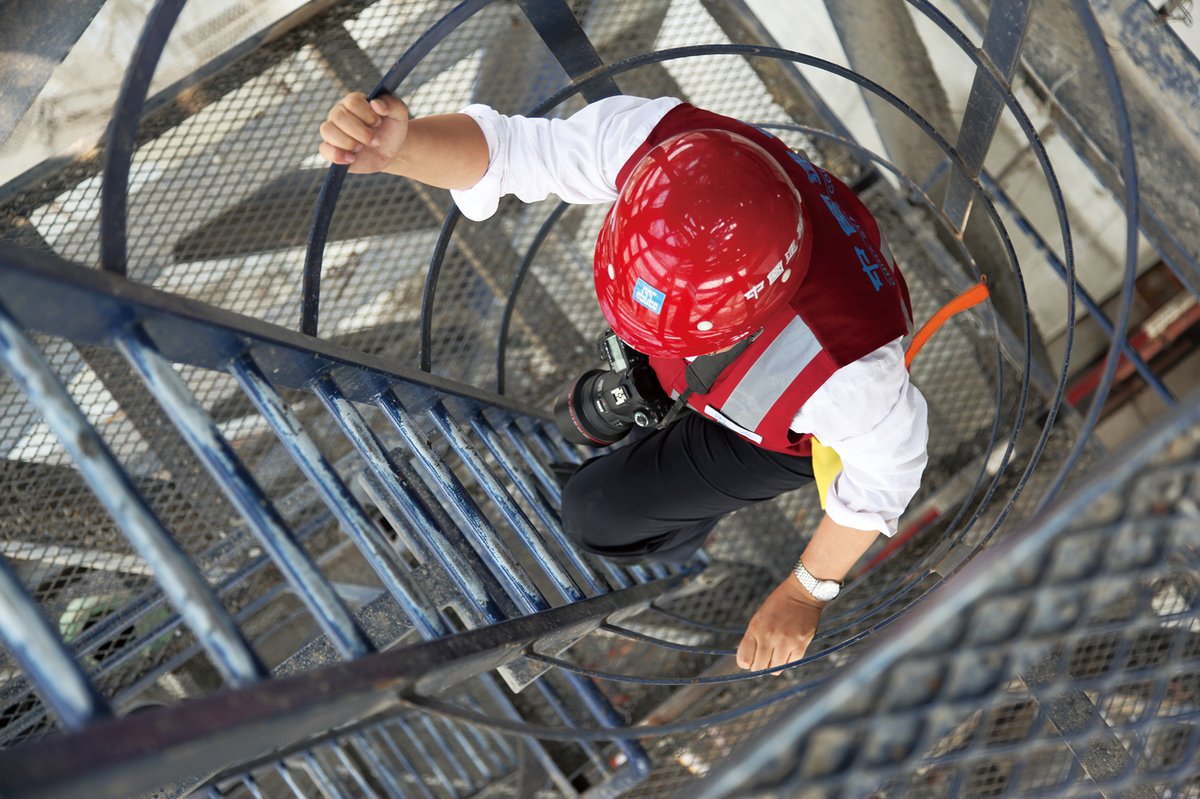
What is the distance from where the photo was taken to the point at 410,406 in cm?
238

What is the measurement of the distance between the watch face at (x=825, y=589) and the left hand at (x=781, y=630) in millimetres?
21

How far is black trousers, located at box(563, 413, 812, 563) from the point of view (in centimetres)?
256

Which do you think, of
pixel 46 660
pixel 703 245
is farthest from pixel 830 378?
pixel 46 660

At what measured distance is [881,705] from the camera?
1.08 m

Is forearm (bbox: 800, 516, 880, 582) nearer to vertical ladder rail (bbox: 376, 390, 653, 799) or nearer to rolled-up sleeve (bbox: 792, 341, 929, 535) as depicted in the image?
rolled-up sleeve (bbox: 792, 341, 929, 535)

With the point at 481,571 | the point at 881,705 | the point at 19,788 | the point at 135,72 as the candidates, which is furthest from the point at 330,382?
the point at 881,705

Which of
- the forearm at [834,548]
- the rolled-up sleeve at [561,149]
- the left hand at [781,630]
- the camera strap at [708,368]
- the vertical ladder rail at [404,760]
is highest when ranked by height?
the rolled-up sleeve at [561,149]

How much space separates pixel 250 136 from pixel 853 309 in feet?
7.94

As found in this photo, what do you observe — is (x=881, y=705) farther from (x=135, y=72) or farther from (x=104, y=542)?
(x=104, y=542)

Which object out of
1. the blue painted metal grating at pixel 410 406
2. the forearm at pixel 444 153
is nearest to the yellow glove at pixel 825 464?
the blue painted metal grating at pixel 410 406

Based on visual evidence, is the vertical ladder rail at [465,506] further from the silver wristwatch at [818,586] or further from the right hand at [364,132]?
the silver wristwatch at [818,586]

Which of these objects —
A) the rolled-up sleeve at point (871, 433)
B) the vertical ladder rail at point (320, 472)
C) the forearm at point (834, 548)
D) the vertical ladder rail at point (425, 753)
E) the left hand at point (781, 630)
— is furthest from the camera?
the vertical ladder rail at point (425, 753)

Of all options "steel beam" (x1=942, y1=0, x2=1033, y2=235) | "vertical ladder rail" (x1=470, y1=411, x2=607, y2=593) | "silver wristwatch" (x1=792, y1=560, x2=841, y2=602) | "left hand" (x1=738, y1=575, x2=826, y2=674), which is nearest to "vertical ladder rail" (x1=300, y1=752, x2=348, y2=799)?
"vertical ladder rail" (x1=470, y1=411, x2=607, y2=593)

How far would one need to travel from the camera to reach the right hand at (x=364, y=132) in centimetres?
189
